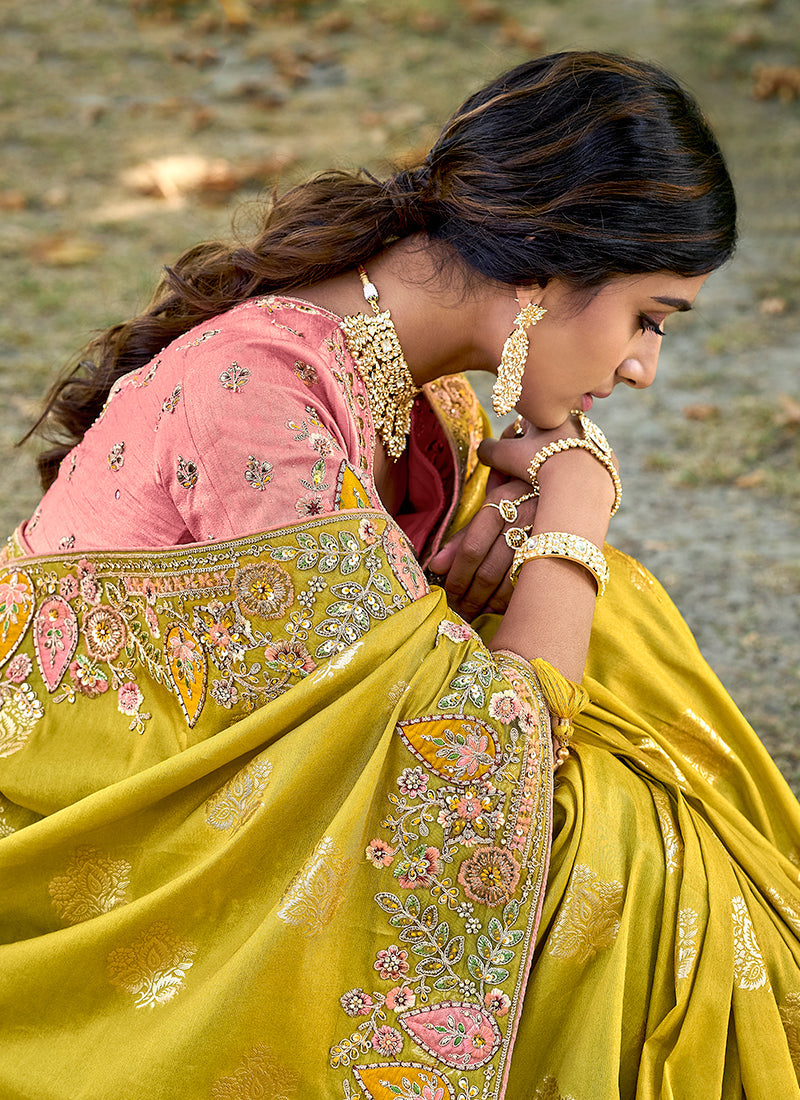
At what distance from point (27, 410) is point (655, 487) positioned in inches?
84.4

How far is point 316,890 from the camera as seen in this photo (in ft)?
4.74

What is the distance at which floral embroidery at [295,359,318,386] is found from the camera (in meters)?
1.66

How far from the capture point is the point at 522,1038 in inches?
61.2

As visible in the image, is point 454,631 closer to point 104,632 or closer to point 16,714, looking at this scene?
point 104,632

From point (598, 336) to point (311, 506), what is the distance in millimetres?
580

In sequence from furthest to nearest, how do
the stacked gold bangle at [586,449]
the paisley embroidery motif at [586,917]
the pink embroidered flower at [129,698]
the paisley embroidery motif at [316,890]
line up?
1. the stacked gold bangle at [586,449]
2. the pink embroidered flower at [129,698]
3. the paisley embroidery motif at [586,917]
4. the paisley embroidery motif at [316,890]

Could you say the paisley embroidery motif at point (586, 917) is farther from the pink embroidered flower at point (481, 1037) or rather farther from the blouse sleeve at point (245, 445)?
the blouse sleeve at point (245, 445)

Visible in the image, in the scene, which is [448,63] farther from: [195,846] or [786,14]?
[195,846]

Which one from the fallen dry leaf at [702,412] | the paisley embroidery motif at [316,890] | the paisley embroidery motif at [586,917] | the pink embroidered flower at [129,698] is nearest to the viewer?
the paisley embroidery motif at [316,890]

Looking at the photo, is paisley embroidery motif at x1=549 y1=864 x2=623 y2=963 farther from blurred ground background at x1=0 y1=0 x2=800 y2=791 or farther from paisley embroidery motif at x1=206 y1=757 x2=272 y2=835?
blurred ground background at x1=0 y1=0 x2=800 y2=791

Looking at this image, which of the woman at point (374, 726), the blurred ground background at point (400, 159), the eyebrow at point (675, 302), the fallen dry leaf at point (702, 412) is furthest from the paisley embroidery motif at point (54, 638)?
the fallen dry leaf at point (702, 412)

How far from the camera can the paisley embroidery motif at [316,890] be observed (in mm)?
1438

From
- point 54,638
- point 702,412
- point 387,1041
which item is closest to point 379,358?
point 54,638

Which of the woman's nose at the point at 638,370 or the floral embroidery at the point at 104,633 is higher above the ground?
the woman's nose at the point at 638,370
